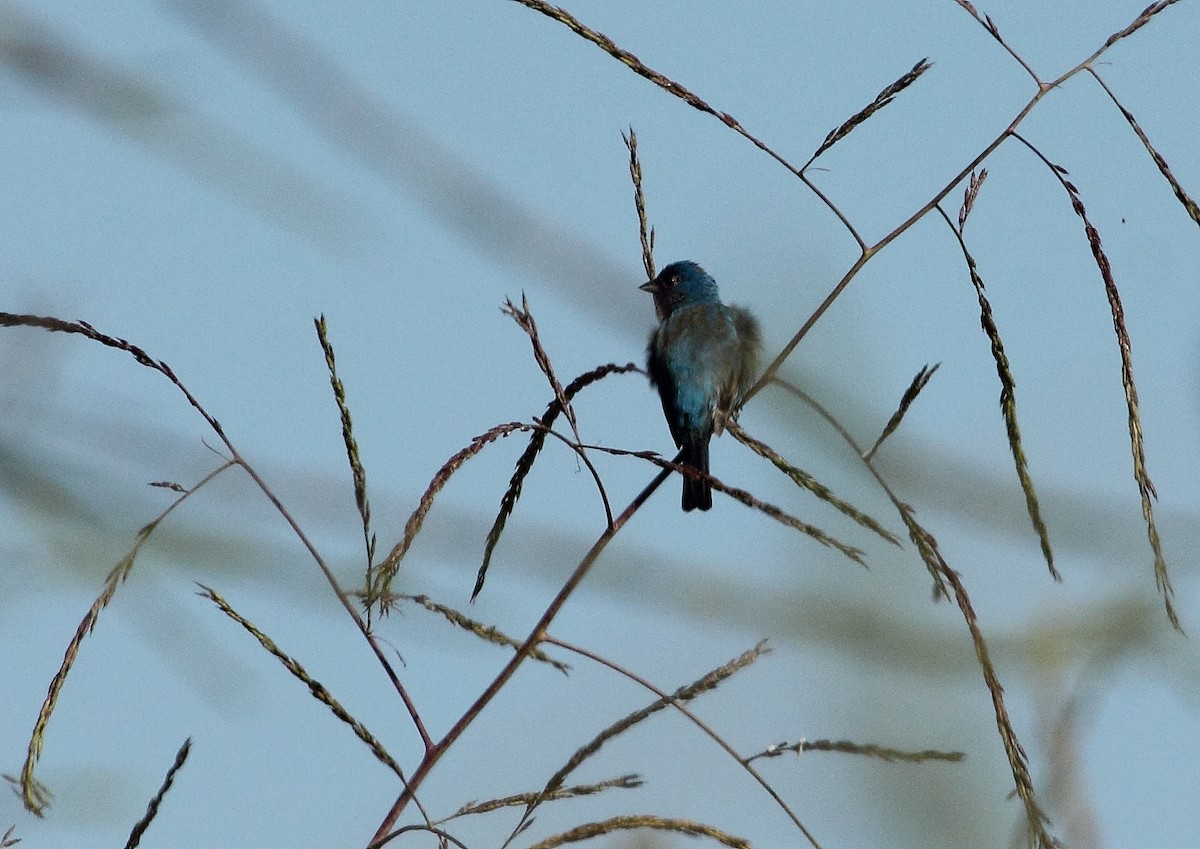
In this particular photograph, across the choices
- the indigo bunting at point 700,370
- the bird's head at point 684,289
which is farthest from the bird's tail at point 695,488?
the bird's head at point 684,289

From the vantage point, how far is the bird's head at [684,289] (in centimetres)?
732

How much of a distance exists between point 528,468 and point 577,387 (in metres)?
0.20

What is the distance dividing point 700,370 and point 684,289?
1.66m

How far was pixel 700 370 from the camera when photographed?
18.9ft

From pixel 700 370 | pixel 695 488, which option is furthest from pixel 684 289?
pixel 695 488

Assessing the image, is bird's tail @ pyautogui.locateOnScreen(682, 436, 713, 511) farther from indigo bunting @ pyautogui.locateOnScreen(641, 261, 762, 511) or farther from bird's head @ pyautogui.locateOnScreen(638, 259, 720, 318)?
bird's head @ pyautogui.locateOnScreen(638, 259, 720, 318)

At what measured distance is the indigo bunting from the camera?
221 inches

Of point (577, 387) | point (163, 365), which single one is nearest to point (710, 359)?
point (577, 387)

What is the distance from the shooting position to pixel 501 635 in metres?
2.10

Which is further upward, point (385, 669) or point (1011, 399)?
point (1011, 399)

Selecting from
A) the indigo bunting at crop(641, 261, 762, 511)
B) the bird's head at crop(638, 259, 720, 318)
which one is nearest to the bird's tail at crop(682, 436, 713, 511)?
the indigo bunting at crop(641, 261, 762, 511)

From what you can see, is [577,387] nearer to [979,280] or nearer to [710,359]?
[979,280]

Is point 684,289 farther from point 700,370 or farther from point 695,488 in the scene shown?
point 695,488

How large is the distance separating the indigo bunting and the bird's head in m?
1.00
